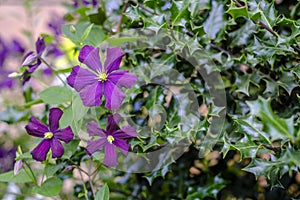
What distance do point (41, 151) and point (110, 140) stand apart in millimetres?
84

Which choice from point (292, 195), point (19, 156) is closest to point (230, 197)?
point (292, 195)

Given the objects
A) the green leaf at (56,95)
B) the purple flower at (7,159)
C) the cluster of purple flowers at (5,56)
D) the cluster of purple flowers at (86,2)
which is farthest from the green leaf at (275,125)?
the cluster of purple flowers at (5,56)

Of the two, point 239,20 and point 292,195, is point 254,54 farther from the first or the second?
point 292,195

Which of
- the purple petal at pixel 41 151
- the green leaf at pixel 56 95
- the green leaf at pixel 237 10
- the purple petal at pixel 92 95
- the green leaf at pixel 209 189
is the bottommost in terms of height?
the green leaf at pixel 209 189

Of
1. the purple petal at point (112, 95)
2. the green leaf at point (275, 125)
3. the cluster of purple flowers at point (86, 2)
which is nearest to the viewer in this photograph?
the green leaf at point (275, 125)

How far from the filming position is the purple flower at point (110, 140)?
55cm

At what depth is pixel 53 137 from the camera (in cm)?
57

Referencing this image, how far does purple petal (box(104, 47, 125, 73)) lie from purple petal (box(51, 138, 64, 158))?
103mm

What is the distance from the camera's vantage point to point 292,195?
655 mm

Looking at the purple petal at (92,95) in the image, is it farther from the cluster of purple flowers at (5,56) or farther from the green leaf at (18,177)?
the cluster of purple flowers at (5,56)

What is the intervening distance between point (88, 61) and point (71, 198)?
0.27 m

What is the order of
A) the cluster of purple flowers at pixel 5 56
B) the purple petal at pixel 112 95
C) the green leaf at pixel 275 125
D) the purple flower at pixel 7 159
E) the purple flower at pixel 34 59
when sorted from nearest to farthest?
1. the green leaf at pixel 275 125
2. the purple petal at pixel 112 95
3. the purple flower at pixel 34 59
4. the purple flower at pixel 7 159
5. the cluster of purple flowers at pixel 5 56

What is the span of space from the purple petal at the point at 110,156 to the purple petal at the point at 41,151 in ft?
0.23

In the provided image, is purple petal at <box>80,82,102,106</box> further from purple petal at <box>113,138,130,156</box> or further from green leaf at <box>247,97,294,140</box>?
green leaf at <box>247,97,294,140</box>
